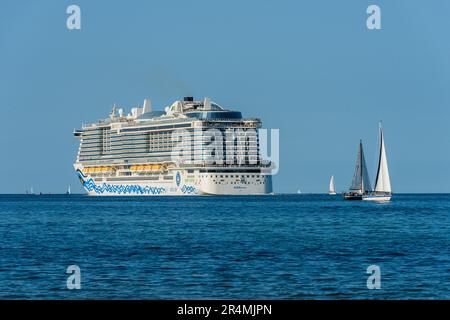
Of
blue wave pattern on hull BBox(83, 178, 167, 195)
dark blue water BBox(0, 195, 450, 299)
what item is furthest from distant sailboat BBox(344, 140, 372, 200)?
dark blue water BBox(0, 195, 450, 299)

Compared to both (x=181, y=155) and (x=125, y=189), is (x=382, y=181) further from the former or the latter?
(x=125, y=189)

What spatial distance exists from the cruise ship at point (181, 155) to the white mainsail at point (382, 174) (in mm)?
32625

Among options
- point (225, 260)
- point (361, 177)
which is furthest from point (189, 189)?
point (225, 260)

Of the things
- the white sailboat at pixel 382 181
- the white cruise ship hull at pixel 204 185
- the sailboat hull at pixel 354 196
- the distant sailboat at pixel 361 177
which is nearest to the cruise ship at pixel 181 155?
the white cruise ship hull at pixel 204 185

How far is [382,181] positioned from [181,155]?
4408 cm

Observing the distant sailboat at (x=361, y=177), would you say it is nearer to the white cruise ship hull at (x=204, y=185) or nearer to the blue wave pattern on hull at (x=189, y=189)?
the white cruise ship hull at (x=204, y=185)

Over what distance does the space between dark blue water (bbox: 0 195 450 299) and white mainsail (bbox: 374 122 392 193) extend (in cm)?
3329

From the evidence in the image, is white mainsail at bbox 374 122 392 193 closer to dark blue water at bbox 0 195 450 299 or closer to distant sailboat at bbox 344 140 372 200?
distant sailboat at bbox 344 140 372 200

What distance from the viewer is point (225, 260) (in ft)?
106

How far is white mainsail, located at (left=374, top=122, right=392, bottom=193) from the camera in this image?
294ft

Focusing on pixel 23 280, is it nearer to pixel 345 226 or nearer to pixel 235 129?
pixel 345 226

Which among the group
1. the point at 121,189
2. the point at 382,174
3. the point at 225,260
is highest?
the point at 382,174
